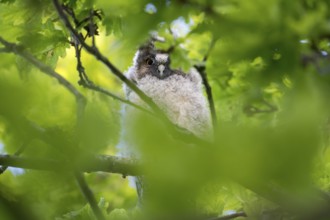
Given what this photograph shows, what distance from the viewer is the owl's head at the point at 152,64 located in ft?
18.0

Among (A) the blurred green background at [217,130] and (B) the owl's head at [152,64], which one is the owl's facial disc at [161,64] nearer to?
(B) the owl's head at [152,64]

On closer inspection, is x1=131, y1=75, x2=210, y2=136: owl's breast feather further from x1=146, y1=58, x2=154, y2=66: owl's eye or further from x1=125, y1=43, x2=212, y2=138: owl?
x1=146, y1=58, x2=154, y2=66: owl's eye

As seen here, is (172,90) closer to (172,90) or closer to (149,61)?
(172,90)

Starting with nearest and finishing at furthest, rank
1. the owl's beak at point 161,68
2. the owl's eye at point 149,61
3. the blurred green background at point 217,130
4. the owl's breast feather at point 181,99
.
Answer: the blurred green background at point 217,130 → the owl's breast feather at point 181,99 → the owl's beak at point 161,68 → the owl's eye at point 149,61

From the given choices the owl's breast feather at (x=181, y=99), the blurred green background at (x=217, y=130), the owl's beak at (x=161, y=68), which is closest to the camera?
the blurred green background at (x=217, y=130)

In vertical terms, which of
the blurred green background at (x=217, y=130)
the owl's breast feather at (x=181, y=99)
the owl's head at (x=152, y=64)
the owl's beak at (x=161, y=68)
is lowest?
the blurred green background at (x=217, y=130)

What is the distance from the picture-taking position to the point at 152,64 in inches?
219

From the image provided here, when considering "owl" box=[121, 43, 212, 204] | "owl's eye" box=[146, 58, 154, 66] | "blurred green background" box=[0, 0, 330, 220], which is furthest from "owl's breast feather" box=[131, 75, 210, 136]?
"blurred green background" box=[0, 0, 330, 220]

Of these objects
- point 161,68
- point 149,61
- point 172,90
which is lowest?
point 172,90

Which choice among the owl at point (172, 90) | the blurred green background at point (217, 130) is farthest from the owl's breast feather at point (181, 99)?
the blurred green background at point (217, 130)

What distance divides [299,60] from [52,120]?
2.41ft

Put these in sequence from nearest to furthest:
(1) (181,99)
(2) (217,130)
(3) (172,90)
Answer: (2) (217,130) < (1) (181,99) < (3) (172,90)

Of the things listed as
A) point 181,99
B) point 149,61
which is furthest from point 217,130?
point 149,61

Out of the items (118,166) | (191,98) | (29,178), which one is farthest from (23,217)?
(191,98)
